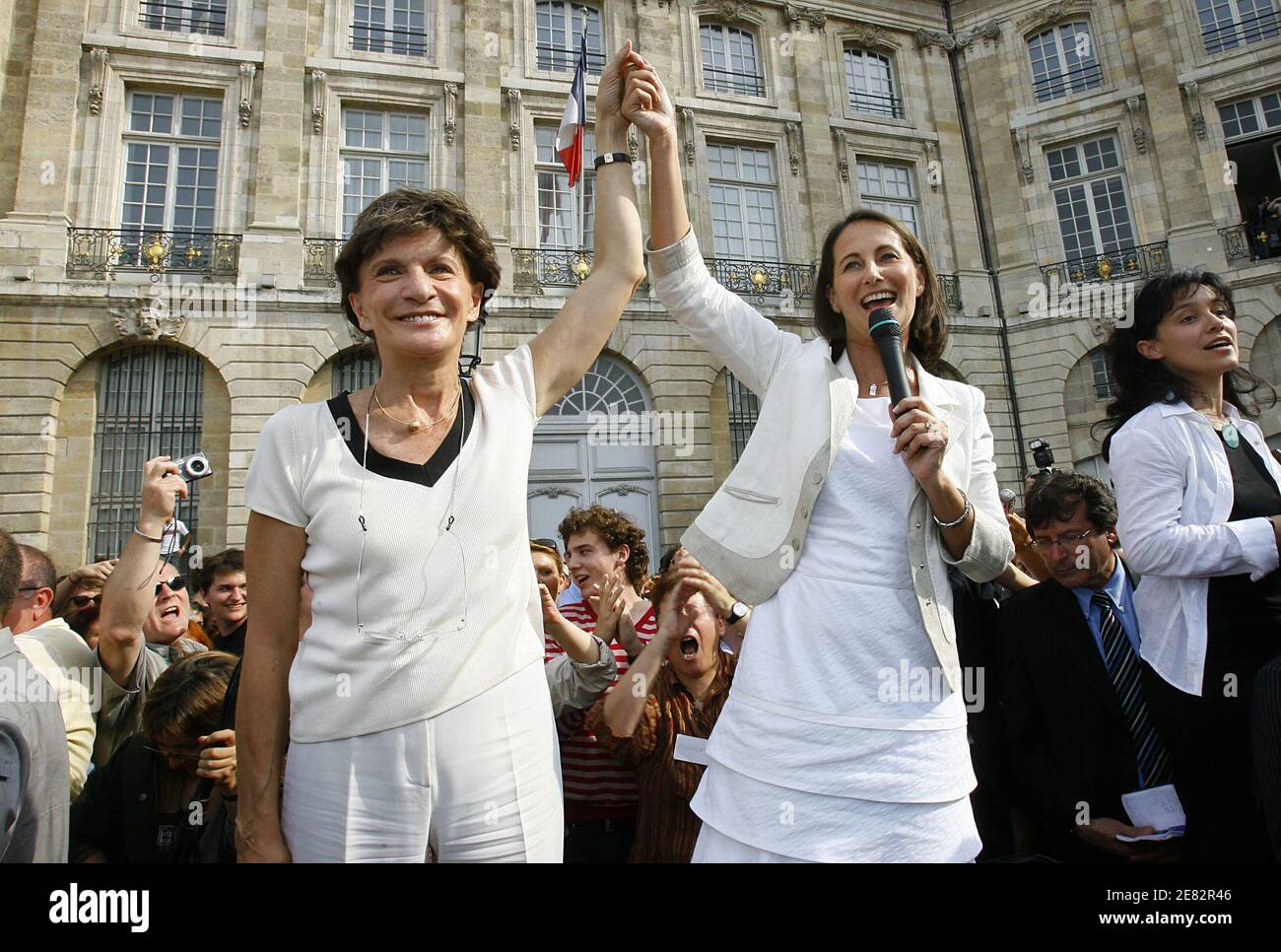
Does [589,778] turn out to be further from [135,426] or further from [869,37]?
[869,37]

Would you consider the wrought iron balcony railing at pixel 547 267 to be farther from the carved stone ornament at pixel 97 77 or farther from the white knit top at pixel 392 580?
the white knit top at pixel 392 580

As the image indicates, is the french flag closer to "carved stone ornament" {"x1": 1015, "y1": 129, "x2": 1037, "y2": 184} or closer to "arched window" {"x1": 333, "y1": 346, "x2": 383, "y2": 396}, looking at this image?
"arched window" {"x1": 333, "y1": 346, "x2": 383, "y2": 396}

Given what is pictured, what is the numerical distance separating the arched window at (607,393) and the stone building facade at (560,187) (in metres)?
0.07

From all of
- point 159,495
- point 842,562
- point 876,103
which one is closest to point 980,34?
point 876,103

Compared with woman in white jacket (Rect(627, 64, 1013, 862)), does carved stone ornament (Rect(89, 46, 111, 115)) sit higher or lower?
higher

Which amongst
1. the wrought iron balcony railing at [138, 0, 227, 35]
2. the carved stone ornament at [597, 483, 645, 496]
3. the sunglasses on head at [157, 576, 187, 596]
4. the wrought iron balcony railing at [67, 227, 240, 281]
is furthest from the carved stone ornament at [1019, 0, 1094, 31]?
the sunglasses on head at [157, 576, 187, 596]

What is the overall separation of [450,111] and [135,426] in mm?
8072

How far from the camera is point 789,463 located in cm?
187

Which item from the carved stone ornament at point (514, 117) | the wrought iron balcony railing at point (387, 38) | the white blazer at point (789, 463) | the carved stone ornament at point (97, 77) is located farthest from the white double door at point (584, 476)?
the white blazer at point (789, 463)

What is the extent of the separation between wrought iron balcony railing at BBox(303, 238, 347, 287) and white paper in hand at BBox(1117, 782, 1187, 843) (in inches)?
546

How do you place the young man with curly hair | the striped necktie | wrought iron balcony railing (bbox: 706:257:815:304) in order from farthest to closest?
wrought iron balcony railing (bbox: 706:257:815:304)
the young man with curly hair
the striped necktie

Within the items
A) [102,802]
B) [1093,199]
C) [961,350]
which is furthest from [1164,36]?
[102,802]

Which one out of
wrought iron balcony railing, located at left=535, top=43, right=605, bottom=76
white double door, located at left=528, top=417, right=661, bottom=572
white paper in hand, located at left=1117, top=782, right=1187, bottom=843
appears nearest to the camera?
white paper in hand, located at left=1117, top=782, right=1187, bottom=843

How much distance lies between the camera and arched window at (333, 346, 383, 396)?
1402cm
